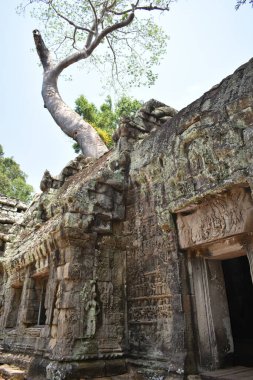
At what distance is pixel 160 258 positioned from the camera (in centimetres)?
422

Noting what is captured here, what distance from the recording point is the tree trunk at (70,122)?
1080cm

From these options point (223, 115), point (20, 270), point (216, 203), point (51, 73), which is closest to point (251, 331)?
point (216, 203)

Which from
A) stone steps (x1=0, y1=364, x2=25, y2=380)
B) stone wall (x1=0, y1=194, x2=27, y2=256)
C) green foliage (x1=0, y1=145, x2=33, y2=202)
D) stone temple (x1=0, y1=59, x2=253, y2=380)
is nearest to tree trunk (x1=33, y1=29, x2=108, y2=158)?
stone wall (x1=0, y1=194, x2=27, y2=256)

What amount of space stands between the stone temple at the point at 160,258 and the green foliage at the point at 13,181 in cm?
1933

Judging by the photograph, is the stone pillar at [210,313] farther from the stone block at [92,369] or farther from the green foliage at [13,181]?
the green foliage at [13,181]

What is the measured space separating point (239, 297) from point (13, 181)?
22.0m

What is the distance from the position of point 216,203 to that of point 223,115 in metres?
1.05

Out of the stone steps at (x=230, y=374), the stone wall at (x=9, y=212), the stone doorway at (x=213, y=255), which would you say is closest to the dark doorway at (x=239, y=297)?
the stone doorway at (x=213, y=255)

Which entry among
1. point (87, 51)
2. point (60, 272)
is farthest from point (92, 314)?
point (87, 51)

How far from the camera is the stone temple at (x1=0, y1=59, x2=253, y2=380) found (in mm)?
3432

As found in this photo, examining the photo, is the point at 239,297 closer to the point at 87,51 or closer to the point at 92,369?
the point at 92,369

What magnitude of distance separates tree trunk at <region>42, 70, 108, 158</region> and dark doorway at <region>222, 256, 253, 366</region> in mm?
5946

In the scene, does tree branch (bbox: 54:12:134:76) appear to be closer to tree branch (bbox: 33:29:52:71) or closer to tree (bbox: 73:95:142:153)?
tree branch (bbox: 33:29:52:71)

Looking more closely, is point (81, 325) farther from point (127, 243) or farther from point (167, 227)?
point (167, 227)
